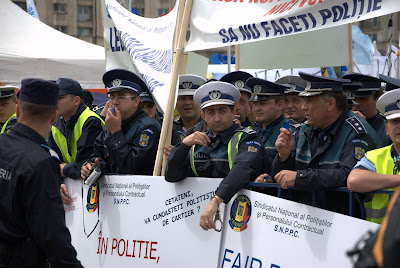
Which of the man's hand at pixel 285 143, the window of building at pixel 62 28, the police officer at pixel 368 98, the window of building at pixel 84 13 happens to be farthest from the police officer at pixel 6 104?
the window of building at pixel 84 13

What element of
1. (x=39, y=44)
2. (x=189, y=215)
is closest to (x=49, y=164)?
(x=189, y=215)

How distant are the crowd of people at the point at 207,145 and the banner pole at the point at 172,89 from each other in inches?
5.2

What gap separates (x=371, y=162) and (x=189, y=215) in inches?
66.6

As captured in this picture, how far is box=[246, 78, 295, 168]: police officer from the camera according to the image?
6562 millimetres

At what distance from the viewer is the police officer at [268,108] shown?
6562 mm

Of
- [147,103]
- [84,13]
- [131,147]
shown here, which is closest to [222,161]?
[131,147]

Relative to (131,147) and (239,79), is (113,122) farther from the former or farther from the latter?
(239,79)

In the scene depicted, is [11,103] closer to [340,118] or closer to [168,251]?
[168,251]

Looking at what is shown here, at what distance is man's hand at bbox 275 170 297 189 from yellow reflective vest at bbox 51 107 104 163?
2.77 metres

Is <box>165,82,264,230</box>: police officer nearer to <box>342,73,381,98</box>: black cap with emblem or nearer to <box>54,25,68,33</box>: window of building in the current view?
<box>342,73,381,98</box>: black cap with emblem

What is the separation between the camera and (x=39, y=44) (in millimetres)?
14070

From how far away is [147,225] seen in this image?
19.7 ft

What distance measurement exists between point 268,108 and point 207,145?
1.22 meters

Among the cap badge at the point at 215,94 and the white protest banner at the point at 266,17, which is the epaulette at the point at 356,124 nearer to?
the white protest banner at the point at 266,17
